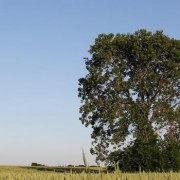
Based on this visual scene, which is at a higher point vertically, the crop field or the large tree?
the large tree

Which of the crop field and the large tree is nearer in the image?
the crop field

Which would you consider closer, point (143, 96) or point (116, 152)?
point (116, 152)

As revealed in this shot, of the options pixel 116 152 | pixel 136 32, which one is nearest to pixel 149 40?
pixel 136 32

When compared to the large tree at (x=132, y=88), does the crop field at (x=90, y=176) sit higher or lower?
lower

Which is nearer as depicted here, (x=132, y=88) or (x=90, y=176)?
(x=90, y=176)

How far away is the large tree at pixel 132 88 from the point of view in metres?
38.3

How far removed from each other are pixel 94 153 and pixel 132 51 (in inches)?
368

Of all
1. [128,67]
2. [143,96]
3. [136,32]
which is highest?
[136,32]

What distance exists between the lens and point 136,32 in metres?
39.8

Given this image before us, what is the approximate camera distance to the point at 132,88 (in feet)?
128

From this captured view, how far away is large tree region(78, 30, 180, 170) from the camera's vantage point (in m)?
38.3

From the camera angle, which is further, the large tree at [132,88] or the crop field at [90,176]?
the large tree at [132,88]

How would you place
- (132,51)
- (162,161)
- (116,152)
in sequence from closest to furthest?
(162,161) < (116,152) < (132,51)

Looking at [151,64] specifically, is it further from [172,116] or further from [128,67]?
[172,116]
